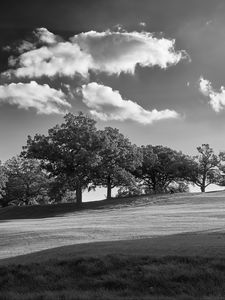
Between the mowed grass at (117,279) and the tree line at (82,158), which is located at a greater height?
the tree line at (82,158)

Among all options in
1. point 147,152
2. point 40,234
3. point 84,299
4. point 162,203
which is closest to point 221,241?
point 84,299

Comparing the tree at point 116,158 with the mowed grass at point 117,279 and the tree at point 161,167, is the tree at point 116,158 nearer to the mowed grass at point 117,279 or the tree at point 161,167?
the tree at point 161,167

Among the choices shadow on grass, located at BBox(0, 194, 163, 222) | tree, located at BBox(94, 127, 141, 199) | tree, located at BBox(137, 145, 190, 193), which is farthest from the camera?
tree, located at BBox(137, 145, 190, 193)

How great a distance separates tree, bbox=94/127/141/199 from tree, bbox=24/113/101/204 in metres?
1.32

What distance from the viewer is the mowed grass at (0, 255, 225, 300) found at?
10766 mm

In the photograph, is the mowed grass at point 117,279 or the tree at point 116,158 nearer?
Answer: the mowed grass at point 117,279

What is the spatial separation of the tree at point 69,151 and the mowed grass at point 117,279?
4381 cm

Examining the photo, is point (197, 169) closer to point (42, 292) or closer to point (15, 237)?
point (15, 237)

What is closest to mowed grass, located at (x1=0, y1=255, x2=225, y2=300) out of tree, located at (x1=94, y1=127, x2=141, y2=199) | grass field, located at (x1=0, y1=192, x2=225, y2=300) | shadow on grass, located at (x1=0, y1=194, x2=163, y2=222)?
grass field, located at (x1=0, y1=192, x2=225, y2=300)

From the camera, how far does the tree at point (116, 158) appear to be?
5962cm

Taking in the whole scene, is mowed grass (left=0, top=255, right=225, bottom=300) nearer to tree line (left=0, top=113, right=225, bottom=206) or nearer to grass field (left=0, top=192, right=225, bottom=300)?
grass field (left=0, top=192, right=225, bottom=300)

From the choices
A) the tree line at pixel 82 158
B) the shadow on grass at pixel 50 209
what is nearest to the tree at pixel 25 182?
the tree line at pixel 82 158

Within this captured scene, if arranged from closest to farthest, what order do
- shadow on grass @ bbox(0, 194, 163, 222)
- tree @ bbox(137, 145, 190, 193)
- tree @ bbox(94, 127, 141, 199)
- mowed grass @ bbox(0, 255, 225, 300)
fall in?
1. mowed grass @ bbox(0, 255, 225, 300)
2. shadow on grass @ bbox(0, 194, 163, 222)
3. tree @ bbox(94, 127, 141, 199)
4. tree @ bbox(137, 145, 190, 193)

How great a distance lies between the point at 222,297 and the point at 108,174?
167 ft
